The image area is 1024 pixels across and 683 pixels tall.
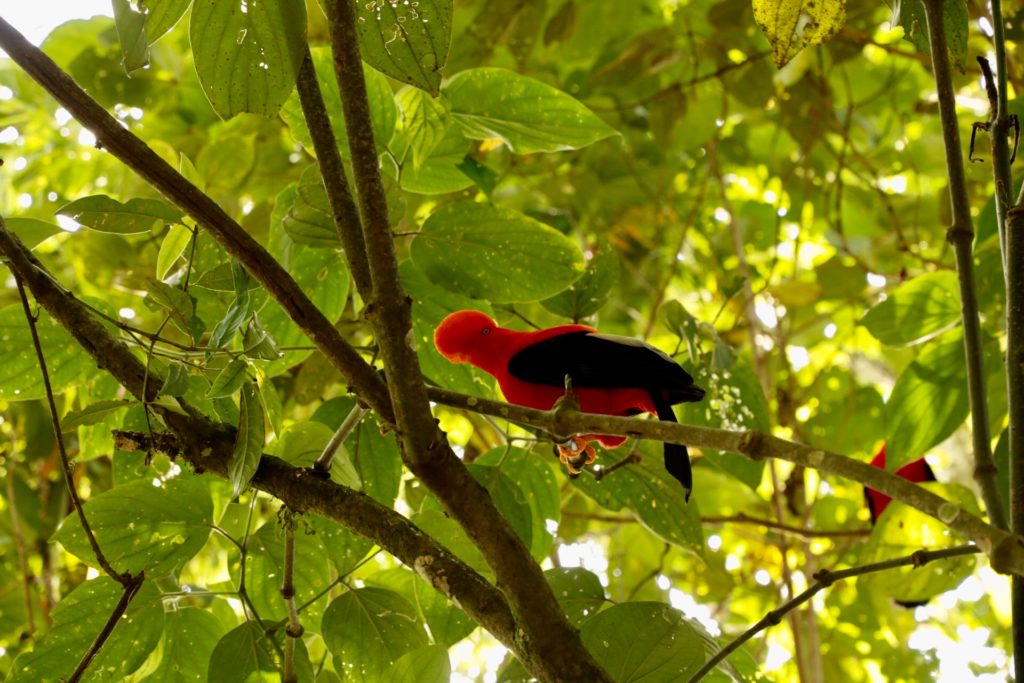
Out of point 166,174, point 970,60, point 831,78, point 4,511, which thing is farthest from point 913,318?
point 4,511

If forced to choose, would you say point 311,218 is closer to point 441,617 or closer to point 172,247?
point 172,247

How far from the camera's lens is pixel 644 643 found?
3.29 feet

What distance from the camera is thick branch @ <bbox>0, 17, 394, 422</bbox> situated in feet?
2.63

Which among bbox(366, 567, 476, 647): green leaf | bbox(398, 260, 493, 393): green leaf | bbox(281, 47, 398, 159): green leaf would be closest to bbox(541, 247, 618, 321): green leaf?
bbox(398, 260, 493, 393): green leaf

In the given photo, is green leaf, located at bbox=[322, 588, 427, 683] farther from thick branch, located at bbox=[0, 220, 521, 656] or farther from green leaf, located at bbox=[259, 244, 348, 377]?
green leaf, located at bbox=[259, 244, 348, 377]

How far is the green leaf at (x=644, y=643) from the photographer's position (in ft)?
3.22

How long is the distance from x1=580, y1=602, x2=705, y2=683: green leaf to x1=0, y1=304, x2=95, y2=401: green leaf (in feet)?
2.57

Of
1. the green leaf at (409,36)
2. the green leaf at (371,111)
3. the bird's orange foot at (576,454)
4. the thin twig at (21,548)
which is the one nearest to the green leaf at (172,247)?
the green leaf at (371,111)

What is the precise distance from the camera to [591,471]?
4.46 feet

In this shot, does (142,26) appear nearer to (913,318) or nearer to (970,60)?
(913,318)

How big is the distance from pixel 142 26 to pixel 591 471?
0.84m

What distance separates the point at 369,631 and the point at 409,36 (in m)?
0.74

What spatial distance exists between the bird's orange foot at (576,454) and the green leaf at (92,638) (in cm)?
57

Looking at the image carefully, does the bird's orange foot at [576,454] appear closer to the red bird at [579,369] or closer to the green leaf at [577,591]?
the red bird at [579,369]
